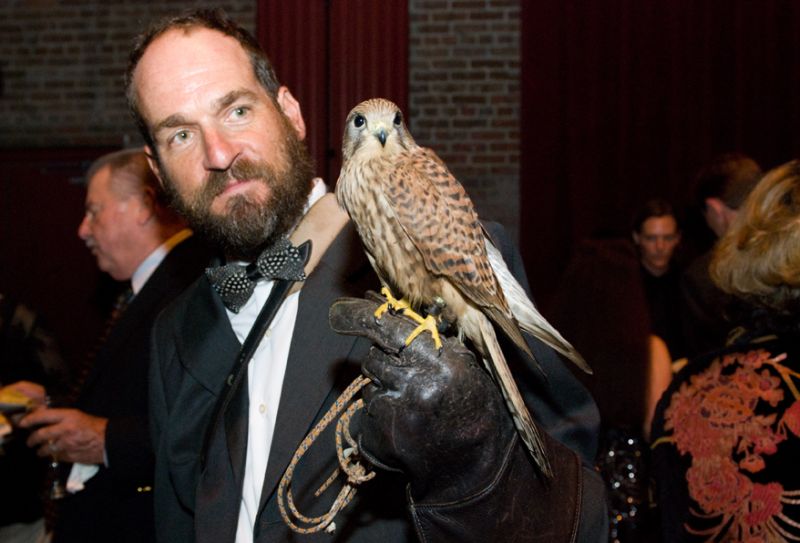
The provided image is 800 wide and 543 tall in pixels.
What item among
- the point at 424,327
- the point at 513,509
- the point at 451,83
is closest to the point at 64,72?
the point at 451,83

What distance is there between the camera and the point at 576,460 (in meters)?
1.45

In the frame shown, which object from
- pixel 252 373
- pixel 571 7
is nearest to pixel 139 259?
pixel 252 373

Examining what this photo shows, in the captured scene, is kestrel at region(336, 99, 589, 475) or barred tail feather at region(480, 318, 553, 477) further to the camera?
kestrel at region(336, 99, 589, 475)

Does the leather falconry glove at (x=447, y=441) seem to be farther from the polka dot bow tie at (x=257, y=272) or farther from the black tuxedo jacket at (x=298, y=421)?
the polka dot bow tie at (x=257, y=272)

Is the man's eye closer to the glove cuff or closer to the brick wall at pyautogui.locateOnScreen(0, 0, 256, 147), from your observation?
the glove cuff

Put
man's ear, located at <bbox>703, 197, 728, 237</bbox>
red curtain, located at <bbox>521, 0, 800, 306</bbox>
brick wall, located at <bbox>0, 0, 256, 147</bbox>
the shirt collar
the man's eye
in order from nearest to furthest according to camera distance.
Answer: the man's eye
the shirt collar
man's ear, located at <bbox>703, 197, 728, 237</bbox>
red curtain, located at <bbox>521, 0, 800, 306</bbox>
brick wall, located at <bbox>0, 0, 256, 147</bbox>

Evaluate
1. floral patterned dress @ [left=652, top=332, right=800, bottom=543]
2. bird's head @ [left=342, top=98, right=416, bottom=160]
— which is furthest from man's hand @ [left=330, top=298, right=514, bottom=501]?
floral patterned dress @ [left=652, top=332, right=800, bottom=543]

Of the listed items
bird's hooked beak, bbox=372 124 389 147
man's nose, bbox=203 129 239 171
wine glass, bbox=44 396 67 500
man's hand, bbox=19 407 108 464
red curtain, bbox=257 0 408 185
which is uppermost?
red curtain, bbox=257 0 408 185

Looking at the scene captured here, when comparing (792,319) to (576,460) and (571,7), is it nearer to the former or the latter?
(576,460)

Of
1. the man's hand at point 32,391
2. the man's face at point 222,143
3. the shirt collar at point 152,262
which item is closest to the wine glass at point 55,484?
the man's hand at point 32,391

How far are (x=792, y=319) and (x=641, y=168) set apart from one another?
324 centimetres

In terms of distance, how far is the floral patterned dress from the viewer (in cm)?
198

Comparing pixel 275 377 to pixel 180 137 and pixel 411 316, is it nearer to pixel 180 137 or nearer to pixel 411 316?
pixel 411 316

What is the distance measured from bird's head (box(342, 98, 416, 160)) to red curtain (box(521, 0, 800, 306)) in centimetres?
369
